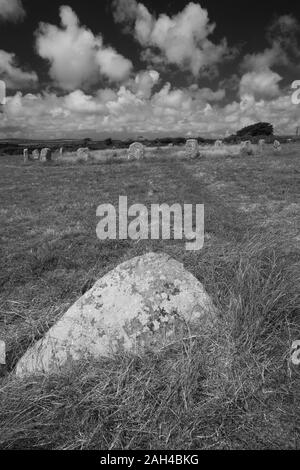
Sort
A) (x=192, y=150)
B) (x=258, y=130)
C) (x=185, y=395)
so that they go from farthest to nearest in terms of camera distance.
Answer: (x=258, y=130), (x=192, y=150), (x=185, y=395)

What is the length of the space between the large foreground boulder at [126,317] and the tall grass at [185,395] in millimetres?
149

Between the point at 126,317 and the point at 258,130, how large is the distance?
90.9 meters

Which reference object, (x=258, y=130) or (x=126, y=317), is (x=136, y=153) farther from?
(x=258, y=130)

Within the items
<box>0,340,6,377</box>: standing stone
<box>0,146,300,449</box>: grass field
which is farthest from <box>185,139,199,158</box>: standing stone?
<box>0,340,6,377</box>: standing stone

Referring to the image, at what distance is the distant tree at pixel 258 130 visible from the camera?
86062 mm

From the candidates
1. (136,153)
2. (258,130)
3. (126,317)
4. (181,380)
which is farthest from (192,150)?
(258,130)

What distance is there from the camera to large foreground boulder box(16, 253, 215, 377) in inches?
135

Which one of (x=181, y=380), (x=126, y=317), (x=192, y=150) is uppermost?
(x=192, y=150)

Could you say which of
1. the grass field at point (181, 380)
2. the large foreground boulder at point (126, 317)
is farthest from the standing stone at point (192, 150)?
the large foreground boulder at point (126, 317)

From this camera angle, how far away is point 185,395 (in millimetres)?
2973

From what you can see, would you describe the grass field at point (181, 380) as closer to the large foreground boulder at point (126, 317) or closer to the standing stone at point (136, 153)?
the large foreground boulder at point (126, 317)

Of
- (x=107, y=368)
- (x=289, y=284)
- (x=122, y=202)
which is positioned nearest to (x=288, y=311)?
(x=289, y=284)

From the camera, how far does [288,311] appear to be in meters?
3.70

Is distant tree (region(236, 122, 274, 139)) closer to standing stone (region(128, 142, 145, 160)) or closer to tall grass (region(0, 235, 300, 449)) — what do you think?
standing stone (region(128, 142, 145, 160))
